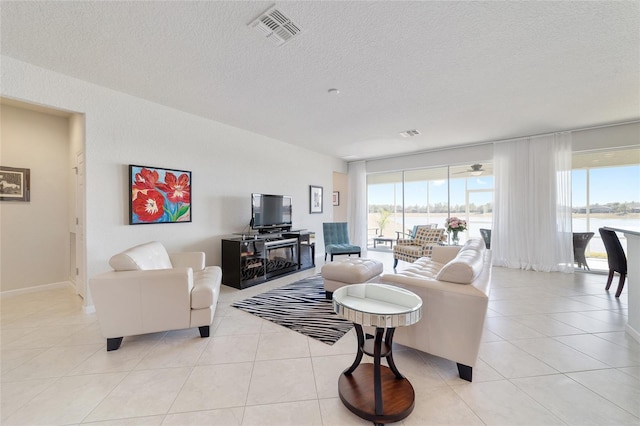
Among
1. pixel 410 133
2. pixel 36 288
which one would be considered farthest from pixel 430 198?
pixel 36 288

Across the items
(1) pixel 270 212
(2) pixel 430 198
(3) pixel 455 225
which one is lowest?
Answer: (3) pixel 455 225

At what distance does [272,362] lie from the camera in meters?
1.99

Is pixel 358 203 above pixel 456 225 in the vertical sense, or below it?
above

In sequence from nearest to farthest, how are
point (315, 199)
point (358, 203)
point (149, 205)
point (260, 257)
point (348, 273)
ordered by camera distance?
1. point (348, 273)
2. point (149, 205)
3. point (260, 257)
4. point (315, 199)
5. point (358, 203)

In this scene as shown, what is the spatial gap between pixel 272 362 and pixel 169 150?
10.5ft

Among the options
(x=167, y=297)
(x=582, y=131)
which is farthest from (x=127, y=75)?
(x=582, y=131)

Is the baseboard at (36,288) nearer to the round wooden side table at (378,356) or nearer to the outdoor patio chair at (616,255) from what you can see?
the round wooden side table at (378,356)

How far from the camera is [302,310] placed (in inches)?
119

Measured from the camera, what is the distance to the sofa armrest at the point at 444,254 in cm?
349

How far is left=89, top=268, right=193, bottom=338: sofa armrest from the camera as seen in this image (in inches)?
82.9

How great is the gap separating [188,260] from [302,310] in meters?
1.62

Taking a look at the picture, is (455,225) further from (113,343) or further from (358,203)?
(113,343)

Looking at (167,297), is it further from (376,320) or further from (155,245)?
(376,320)

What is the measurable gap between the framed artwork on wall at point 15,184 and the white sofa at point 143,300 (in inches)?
110
